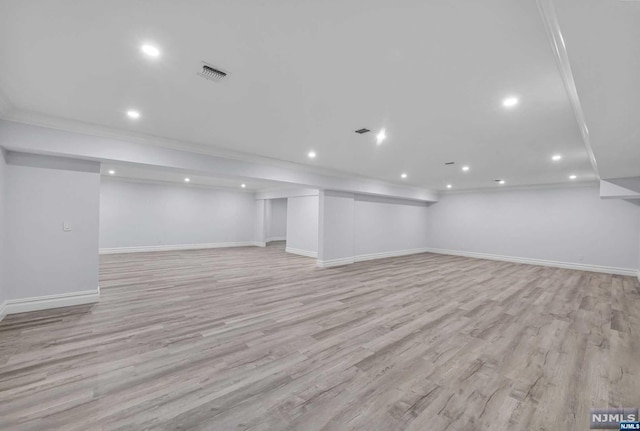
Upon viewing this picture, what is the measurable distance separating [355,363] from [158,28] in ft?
10.1

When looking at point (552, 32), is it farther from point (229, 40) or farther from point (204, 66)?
point (204, 66)

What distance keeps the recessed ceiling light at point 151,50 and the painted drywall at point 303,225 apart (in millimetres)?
7412

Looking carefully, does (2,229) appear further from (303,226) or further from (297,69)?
(303,226)

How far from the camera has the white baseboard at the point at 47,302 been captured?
11.1ft

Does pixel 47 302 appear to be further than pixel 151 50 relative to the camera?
Yes

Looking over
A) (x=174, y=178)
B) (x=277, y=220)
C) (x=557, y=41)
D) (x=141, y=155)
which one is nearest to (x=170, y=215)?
(x=174, y=178)

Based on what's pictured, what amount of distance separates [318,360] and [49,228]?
4232mm

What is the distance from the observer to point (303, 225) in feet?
31.3

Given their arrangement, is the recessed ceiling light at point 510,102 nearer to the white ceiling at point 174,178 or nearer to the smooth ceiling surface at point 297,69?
the smooth ceiling surface at point 297,69

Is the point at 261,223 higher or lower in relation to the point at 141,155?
Answer: lower

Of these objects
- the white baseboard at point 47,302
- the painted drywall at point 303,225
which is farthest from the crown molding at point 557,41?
the painted drywall at point 303,225

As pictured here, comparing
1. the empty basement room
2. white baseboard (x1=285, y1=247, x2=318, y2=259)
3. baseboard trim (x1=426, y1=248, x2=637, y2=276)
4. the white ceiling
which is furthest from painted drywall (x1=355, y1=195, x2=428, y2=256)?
the white ceiling

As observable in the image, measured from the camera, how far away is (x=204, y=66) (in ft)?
7.19

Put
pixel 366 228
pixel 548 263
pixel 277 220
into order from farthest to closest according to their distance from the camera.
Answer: pixel 277 220 < pixel 366 228 < pixel 548 263
